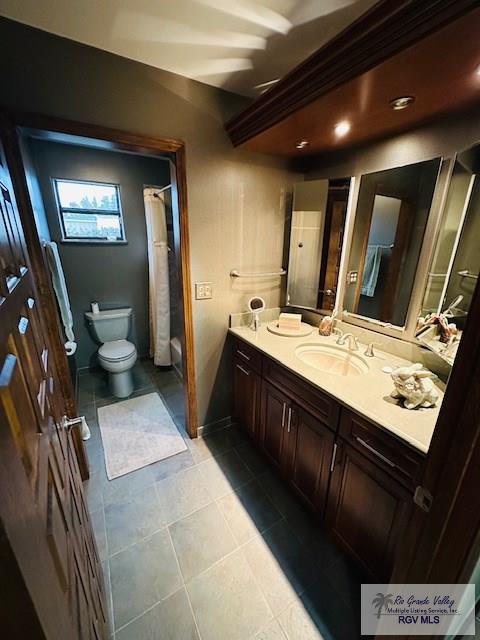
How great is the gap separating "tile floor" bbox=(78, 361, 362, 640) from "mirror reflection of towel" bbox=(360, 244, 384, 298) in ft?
4.58

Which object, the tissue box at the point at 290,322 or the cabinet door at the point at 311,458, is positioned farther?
the tissue box at the point at 290,322

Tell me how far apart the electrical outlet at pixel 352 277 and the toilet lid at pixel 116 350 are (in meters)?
2.08

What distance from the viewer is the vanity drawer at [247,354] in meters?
1.77


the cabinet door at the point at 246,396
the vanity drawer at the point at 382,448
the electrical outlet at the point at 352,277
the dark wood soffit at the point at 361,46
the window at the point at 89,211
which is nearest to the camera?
the dark wood soffit at the point at 361,46

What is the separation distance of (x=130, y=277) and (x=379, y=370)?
274 centimetres

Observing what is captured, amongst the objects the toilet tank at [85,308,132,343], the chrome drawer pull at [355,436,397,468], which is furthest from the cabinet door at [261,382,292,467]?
the toilet tank at [85,308,132,343]

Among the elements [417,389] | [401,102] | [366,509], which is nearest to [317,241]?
[401,102]

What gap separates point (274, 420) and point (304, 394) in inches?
16.3

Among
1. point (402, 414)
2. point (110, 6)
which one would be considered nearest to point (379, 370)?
point (402, 414)

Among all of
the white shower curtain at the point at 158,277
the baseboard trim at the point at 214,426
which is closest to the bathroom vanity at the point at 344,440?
the baseboard trim at the point at 214,426

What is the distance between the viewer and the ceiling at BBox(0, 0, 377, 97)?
3.47 feet

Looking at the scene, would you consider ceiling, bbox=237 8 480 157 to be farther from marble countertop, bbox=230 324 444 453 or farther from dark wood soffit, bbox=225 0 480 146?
marble countertop, bbox=230 324 444 453

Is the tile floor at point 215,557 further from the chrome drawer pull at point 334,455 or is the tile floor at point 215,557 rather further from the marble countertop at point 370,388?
the marble countertop at point 370,388

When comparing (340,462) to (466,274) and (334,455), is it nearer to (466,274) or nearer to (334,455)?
(334,455)
